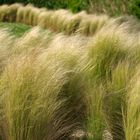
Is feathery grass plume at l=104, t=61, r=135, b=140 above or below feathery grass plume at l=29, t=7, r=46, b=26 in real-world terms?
above

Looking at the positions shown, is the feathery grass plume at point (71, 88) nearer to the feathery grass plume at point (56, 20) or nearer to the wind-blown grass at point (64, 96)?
the wind-blown grass at point (64, 96)

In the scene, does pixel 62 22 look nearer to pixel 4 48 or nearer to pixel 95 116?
pixel 4 48

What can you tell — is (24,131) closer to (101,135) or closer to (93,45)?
(101,135)

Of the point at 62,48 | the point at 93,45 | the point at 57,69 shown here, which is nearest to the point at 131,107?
the point at 57,69

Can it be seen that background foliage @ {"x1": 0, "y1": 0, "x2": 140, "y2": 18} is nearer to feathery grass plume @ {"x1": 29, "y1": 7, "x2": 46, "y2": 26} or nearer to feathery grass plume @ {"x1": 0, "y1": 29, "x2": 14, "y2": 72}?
feathery grass plume @ {"x1": 29, "y1": 7, "x2": 46, "y2": 26}

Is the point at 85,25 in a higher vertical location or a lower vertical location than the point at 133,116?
lower

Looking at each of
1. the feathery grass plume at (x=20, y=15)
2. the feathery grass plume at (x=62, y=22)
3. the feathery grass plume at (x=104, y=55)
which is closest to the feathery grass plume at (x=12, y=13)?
the feathery grass plume at (x=20, y=15)

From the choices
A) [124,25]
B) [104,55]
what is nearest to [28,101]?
[104,55]

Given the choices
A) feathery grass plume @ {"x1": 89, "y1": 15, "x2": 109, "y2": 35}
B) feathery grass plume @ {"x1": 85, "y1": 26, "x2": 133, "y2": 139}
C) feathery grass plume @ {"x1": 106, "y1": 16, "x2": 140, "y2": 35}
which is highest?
feathery grass plume @ {"x1": 85, "y1": 26, "x2": 133, "y2": 139}

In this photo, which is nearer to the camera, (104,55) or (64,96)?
(64,96)

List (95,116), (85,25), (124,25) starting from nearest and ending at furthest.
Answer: (95,116) → (124,25) → (85,25)

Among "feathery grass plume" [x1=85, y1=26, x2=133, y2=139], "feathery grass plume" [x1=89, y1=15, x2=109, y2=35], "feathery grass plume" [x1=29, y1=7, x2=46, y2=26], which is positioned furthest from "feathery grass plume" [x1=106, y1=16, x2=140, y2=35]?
"feathery grass plume" [x1=29, y1=7, x2=46, y2=26]

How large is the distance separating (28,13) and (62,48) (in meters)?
10.5

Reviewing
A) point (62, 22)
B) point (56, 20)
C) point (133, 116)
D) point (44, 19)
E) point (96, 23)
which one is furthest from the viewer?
point (44, 19)
